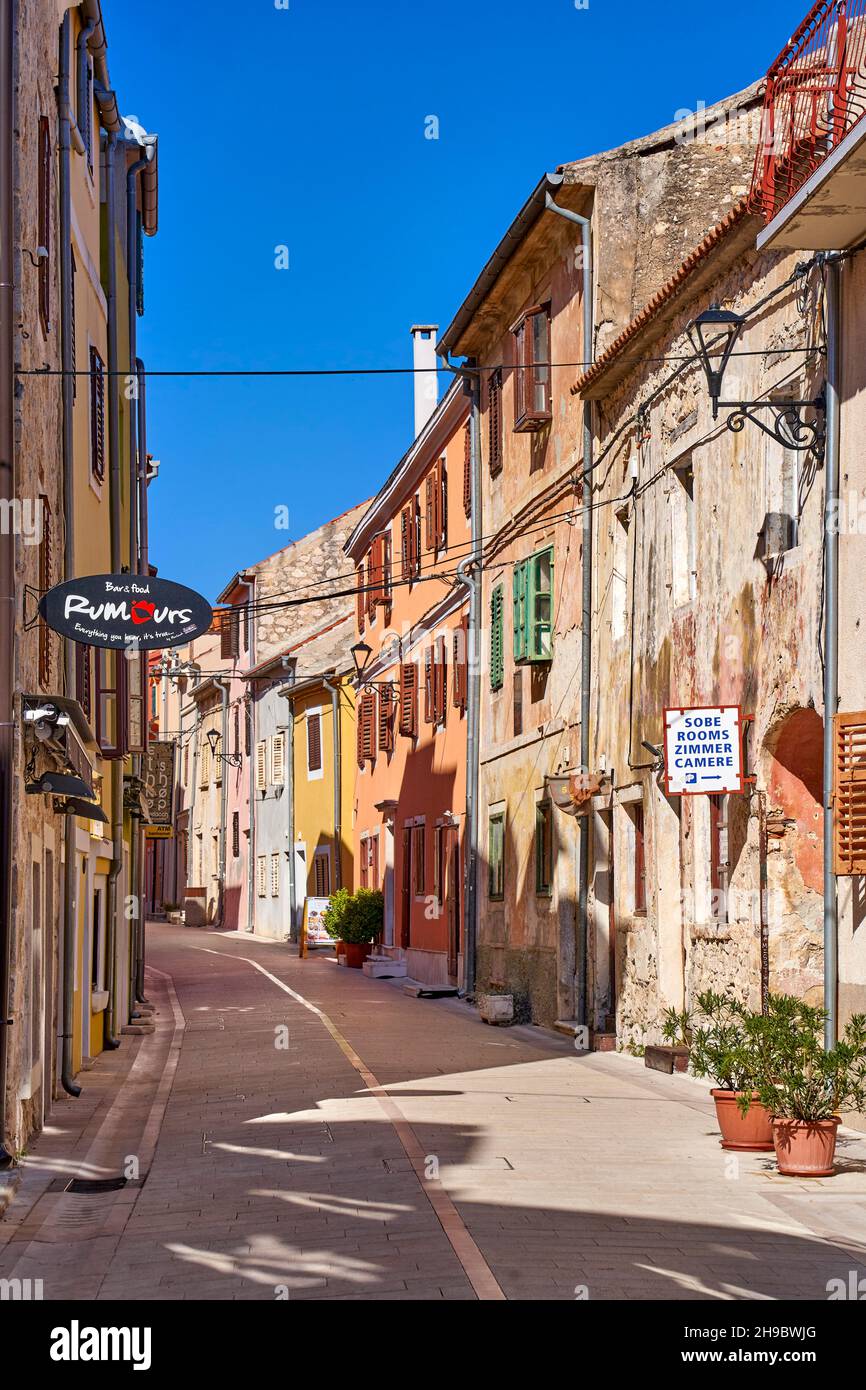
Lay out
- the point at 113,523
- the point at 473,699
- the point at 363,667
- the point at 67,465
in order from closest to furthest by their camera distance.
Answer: the point at 67,465 → the point at 113,523 → the point at 473,699 → the point at 363,667

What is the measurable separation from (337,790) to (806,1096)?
32.4 metres

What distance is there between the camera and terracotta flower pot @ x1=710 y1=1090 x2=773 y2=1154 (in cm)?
1158

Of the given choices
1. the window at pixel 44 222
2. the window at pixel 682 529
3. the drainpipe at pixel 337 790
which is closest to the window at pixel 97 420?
the window at pixel 44 222

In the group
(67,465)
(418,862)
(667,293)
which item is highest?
(667,293)

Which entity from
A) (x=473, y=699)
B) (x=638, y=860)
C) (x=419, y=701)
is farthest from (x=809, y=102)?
(x=419, y=701)

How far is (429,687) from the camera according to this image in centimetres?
3138

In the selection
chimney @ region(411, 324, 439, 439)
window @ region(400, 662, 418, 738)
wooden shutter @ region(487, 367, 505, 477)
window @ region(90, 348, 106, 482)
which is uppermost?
chimney @ region(411, 324, 439, 439)

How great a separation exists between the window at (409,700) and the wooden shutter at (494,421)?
7.48 metres

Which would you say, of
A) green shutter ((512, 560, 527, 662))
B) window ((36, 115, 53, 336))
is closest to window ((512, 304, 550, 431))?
green shutter ((512, 560, 527, 662))

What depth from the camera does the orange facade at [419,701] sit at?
94.6 ft

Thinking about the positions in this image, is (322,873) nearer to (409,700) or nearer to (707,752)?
(409,700)

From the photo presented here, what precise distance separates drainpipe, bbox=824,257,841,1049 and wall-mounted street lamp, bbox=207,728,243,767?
4376cm

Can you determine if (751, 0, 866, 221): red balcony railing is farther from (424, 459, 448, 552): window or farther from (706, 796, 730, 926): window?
(424, 459, 448, 552): window
